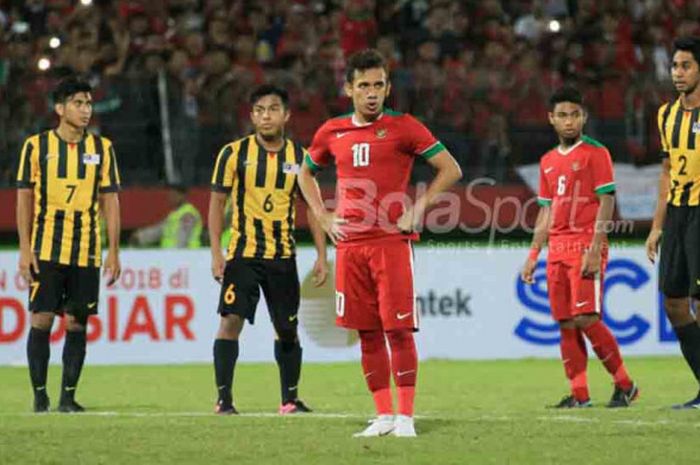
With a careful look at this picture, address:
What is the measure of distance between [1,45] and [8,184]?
2563 mm

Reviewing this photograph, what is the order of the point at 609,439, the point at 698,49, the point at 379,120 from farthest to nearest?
1. the point at 698,49
2. the point at 379,120
3. the point at 609,439

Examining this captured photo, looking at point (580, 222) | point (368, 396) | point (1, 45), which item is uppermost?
point (1, 45)

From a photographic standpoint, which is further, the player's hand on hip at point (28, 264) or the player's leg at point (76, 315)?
the player's leg at point (76, 315)

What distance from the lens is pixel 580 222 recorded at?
10852 mm

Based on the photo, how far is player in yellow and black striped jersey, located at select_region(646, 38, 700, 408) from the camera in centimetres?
1000

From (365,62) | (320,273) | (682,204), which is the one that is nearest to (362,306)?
(365,62)

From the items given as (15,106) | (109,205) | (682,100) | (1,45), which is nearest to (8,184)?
(15,106)

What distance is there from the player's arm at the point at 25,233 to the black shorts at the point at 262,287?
1414 millimetres

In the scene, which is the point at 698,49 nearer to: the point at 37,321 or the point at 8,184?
the point at 37,321

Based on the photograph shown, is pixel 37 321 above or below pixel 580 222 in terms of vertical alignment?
below

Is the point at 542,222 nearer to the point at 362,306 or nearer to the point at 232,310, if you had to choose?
the point at 232,310

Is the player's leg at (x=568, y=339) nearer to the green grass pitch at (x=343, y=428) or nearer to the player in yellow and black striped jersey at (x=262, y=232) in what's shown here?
the green grass pitch at (x=343, y=428)

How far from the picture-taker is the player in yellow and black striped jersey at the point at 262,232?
10445mm

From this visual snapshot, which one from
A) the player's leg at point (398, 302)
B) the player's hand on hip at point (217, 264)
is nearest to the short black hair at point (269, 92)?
the player's hand on hip at point (217, 264)
